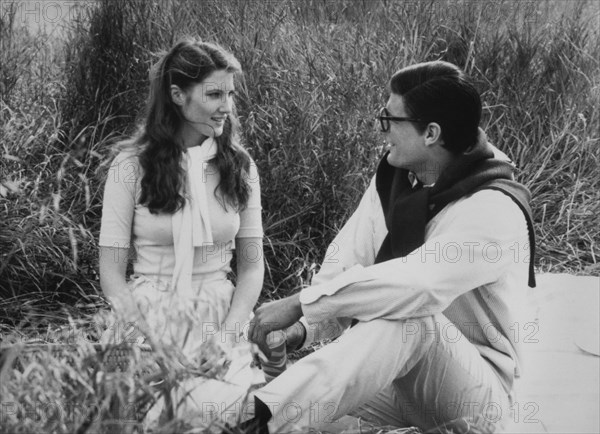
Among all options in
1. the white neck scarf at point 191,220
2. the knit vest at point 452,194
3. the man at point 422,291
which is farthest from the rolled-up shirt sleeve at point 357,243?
the white neck scarf at point 191,220

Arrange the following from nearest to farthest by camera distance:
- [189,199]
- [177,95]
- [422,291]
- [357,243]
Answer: [422,291] < [357,243] < [189,199] < [177,95]

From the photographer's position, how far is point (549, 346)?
4.12m

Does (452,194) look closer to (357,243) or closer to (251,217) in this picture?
(357,243)

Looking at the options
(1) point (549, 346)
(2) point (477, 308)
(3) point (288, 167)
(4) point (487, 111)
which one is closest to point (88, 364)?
(2) point (477, 308)

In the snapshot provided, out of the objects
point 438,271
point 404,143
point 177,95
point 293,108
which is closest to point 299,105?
point 293,108

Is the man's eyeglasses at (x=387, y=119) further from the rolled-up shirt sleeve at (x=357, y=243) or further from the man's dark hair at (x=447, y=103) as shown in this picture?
the rolled-up shirt sleeve at (x=357, y=243)

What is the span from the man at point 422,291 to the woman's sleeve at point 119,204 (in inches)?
27.2

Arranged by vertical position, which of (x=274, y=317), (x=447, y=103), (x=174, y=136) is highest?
(x=447, y=103)

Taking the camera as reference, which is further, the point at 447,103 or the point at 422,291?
the point at 447,103

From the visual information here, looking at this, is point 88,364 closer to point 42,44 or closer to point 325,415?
point 325,415

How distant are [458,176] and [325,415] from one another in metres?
0.85

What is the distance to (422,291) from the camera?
3186mm

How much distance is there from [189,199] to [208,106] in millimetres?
345

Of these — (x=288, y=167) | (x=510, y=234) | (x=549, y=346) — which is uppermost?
(x=510, y=234)
